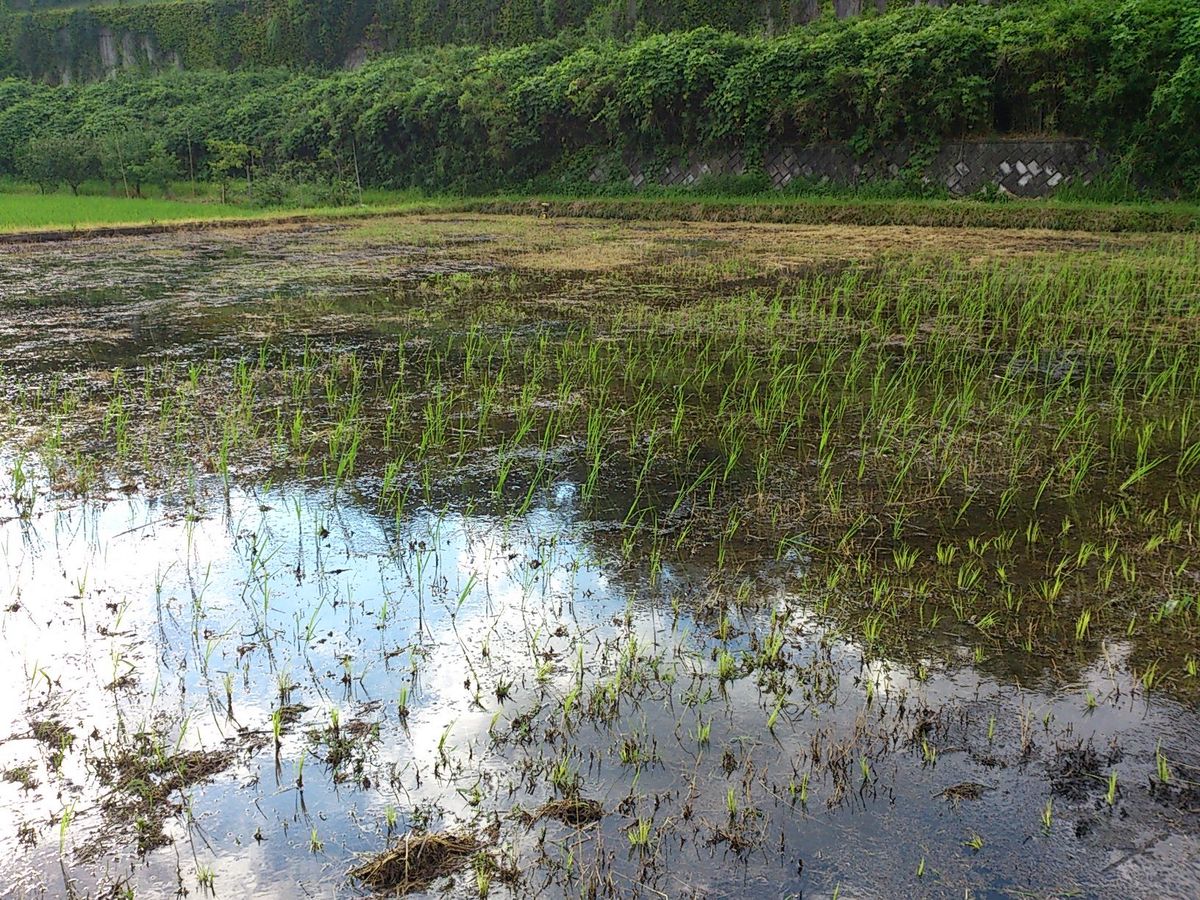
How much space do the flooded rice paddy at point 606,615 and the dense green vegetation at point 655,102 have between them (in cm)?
604

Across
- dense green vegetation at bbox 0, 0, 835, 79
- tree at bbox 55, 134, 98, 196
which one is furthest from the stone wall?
tree at bbox 55, 134, 98, 196

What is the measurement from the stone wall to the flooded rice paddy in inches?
245

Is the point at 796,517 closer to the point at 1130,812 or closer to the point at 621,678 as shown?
the point at 621,678

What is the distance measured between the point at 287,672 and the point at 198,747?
31 cm

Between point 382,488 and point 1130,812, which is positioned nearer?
point 1130,812

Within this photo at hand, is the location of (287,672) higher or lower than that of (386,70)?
lower

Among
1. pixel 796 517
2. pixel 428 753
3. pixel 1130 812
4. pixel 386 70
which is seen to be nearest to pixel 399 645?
pixel 428 753

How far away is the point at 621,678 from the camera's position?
216 cm

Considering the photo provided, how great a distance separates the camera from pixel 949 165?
11531mm

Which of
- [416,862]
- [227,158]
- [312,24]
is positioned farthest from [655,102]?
[416,862]

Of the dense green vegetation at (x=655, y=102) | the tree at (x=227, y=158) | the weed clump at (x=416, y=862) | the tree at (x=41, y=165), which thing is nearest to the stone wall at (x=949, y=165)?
the dense green vegetation at (x=655, y=102)

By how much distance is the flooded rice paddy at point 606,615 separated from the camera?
5.48 ft

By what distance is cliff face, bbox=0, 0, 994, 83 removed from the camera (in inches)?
640

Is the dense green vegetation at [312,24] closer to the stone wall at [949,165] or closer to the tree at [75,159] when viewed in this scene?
the stone wall at [949,165]
